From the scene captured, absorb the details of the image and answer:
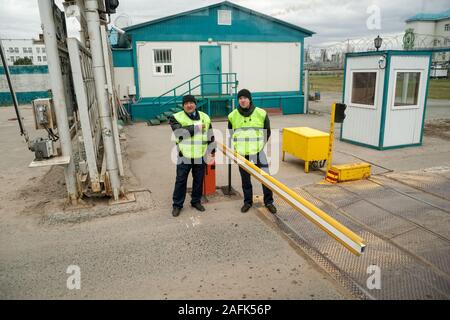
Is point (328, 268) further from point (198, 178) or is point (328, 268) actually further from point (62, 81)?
point (62, 81)

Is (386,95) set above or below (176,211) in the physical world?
above

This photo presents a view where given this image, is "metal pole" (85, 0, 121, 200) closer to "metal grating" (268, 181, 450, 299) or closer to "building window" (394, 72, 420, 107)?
"metal grating" (268, 181, 450, 299)

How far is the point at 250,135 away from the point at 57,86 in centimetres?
299

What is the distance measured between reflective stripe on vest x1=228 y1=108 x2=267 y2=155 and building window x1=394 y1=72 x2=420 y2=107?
520cm

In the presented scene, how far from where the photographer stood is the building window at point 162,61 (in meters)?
15.5

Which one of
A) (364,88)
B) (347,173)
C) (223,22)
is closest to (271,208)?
(347,173)

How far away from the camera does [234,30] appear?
1614cm

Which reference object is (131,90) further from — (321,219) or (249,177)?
(321,219)

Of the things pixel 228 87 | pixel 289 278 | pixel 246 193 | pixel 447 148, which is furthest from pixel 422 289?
pixel 228 87

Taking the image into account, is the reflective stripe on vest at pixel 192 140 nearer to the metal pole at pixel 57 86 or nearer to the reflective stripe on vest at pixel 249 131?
the reflective stripe on vest at pixel 249 131

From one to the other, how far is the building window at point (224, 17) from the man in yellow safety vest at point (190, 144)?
1216 cm

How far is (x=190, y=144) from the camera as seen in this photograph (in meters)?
5.05

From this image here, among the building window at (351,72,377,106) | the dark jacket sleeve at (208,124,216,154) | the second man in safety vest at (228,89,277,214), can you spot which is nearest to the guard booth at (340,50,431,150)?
the building window at (351,72,377,106)

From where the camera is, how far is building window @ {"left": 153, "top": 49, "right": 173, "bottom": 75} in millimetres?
15461
